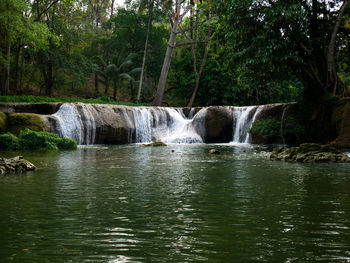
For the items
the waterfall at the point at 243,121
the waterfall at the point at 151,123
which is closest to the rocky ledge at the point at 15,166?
the waterfall at the point at 151,123

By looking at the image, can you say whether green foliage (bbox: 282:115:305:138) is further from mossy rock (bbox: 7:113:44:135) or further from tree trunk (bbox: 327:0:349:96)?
mossy rock (bbox: 7:113:44:135)

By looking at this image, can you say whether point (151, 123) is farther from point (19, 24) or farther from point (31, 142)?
point (31, 142)

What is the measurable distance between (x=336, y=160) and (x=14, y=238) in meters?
9.42

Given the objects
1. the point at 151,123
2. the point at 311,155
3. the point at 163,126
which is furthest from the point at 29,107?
the point at 311,155

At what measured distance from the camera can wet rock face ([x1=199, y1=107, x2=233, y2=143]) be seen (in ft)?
76.9

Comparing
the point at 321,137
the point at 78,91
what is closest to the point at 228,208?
the point at 321,137

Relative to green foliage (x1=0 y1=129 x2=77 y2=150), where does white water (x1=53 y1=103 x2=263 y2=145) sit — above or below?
above

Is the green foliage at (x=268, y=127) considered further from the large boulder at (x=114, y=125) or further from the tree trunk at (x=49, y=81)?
the tree trunk at (x=49, y=81)

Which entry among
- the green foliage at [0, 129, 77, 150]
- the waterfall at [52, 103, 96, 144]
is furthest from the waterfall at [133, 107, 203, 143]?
the green foliage at [0, 129, 77, 150]

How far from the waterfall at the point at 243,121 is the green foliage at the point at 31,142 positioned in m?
10.9

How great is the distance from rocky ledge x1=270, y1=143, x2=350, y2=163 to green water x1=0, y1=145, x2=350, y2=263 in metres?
2.88

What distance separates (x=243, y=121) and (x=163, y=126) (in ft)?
17.0

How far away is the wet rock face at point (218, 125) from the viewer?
23.4 meters

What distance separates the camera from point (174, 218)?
4.27 m
